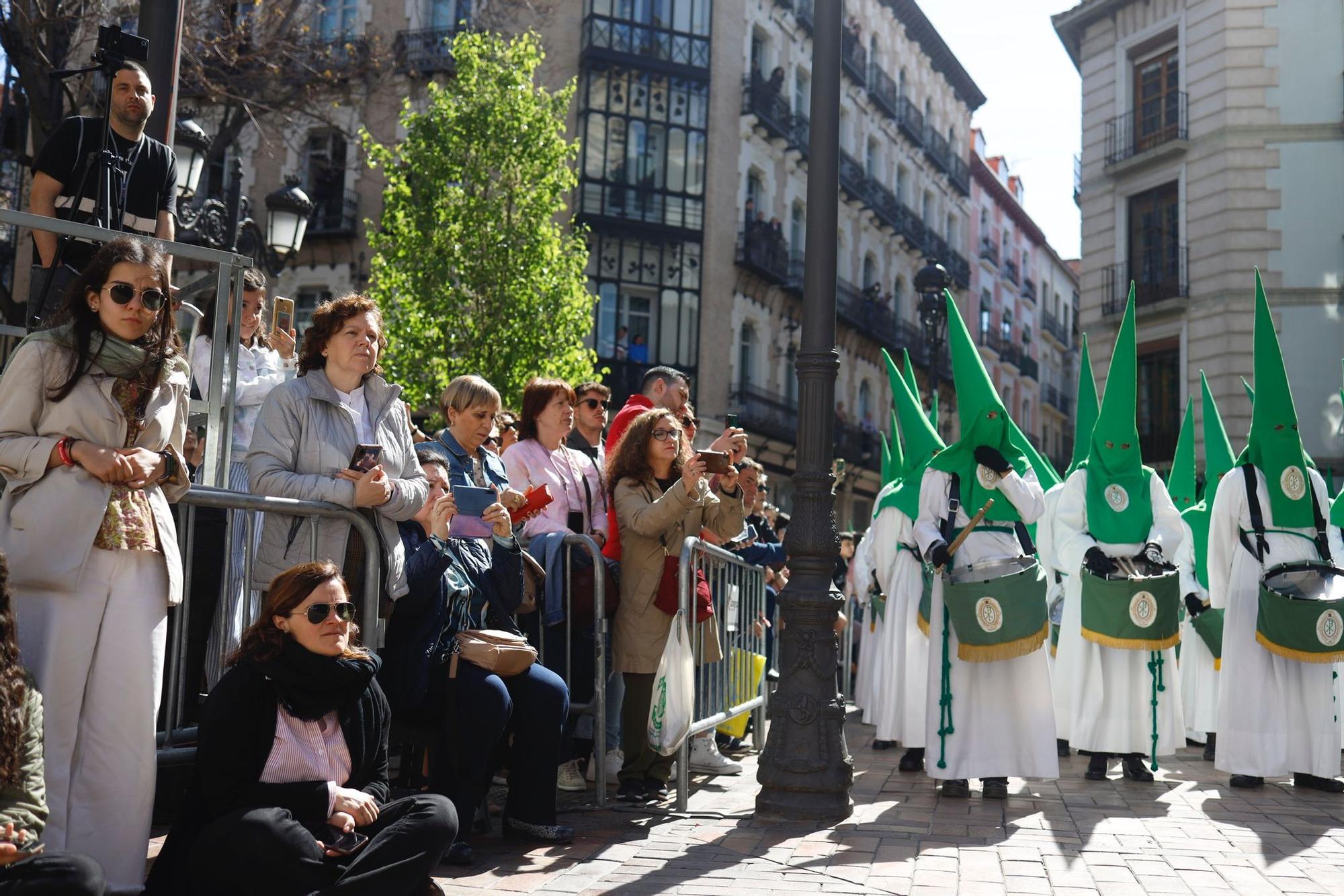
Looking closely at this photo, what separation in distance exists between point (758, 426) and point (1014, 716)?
24.2 m

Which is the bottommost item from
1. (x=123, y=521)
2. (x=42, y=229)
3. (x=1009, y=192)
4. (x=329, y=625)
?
(x=329, y=625)

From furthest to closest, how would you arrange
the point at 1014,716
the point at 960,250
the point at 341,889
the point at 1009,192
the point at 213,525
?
1. the point at 1009,192
2. the point at 960,250
3. the point at 1014,716
4. the point at 213,525
5. the point at 341,889

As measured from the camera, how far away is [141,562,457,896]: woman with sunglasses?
3.98 m

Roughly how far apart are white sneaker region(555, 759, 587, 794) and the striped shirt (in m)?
2.83

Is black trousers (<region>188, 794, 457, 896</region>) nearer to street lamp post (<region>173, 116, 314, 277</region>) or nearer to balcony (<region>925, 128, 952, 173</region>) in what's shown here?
street lamp post (<region>173, 116, 314, 277</region>)

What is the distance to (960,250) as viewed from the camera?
161 ft

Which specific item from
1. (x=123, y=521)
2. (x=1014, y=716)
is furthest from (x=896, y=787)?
(x=123, y=521)

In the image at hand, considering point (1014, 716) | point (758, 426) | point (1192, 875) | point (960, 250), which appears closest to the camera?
point (1192, 875)

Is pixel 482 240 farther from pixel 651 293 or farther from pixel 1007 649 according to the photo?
pixel 1007 649

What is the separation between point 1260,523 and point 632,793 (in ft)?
14.8

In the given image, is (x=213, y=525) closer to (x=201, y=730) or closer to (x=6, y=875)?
(x=201, y=730)

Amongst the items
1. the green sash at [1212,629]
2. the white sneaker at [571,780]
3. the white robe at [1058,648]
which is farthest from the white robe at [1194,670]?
the white sneaker at [571,780]

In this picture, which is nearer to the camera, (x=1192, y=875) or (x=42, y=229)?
(x=42, y=229)

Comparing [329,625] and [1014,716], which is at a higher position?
[329,625]
